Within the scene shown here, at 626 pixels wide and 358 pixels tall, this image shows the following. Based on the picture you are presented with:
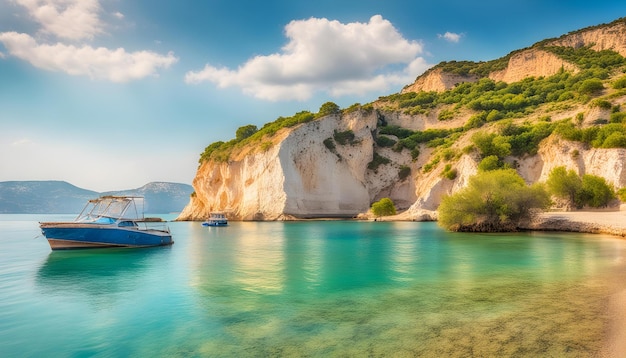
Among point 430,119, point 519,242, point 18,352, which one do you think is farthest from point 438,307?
point 430,119

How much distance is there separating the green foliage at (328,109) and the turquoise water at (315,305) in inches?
2189

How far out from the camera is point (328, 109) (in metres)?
77.2

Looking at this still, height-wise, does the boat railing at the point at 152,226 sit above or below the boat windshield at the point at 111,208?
below

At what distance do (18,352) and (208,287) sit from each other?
247 inches

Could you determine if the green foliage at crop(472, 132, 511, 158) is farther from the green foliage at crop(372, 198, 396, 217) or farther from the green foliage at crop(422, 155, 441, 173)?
Answer: the green foliage at crop(372, 198, 396, 217)

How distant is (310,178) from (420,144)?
21465mm

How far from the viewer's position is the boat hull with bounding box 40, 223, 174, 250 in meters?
24.6

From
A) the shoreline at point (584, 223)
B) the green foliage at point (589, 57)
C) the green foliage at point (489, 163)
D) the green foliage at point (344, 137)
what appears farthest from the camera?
the green foliage at point (589, 57)

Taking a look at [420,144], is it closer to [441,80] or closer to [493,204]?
[441,80]

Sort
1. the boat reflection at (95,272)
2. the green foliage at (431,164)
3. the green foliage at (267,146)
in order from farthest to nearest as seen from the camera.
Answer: the green foliage at (267,146) → the green foliage at (431,164) → the boat reflection at (95,272)

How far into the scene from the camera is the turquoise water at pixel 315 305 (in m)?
7.82

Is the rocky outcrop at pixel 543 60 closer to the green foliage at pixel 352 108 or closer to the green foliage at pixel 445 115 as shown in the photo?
the green foliage at pixel 445 115

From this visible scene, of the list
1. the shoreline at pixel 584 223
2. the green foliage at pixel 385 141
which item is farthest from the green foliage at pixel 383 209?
the shoreline at pixel 584 223

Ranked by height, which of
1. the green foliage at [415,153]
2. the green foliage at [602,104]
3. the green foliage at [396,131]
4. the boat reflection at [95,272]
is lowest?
the boat reflection at [95,272]
